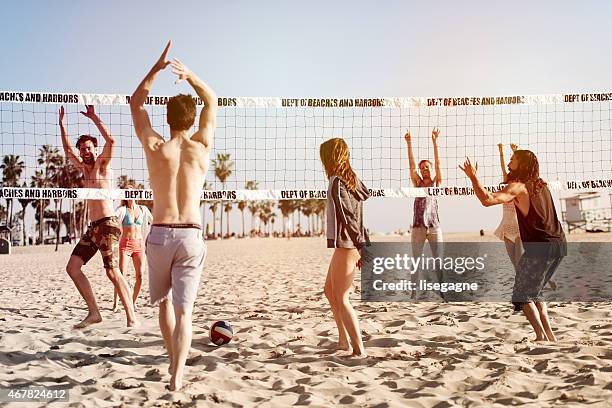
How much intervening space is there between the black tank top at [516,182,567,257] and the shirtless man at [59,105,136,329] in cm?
355

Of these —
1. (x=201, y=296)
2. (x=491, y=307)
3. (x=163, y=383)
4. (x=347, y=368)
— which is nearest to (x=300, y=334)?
(x=347, y=368)

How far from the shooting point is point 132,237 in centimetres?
720

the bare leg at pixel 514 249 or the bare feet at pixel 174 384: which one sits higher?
the bare leg at pixel 514 249

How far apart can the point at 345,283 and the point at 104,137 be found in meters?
2.65

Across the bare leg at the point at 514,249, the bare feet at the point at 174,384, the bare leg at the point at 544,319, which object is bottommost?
the bare feet at the point at 174,384

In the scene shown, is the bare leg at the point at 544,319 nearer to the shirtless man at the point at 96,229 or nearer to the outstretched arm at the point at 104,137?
the shirtless man at the point at 96,229

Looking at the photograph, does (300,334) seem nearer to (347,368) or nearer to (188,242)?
(347,368)

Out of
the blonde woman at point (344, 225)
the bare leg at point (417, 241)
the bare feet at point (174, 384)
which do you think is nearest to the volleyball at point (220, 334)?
the blonde woman at point (344, 225)

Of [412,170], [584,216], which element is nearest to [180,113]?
[412,170]

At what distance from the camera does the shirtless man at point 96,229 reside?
571 centimetres

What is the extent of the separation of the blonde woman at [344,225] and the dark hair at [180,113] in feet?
3.80

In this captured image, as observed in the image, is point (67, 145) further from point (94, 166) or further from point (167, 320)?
point (167, 320)

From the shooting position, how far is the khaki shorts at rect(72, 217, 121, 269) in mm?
5730

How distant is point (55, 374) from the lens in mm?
4234
